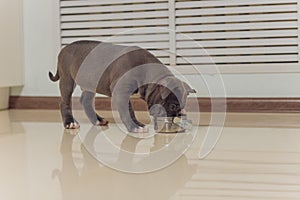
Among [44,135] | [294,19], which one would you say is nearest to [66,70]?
[44,135]

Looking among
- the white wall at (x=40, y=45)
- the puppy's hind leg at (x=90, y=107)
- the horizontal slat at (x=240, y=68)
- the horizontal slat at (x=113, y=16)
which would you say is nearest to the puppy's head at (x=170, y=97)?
the puppy's hind leg at (x=90, y=107)

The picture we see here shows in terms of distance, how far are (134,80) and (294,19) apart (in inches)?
35.4

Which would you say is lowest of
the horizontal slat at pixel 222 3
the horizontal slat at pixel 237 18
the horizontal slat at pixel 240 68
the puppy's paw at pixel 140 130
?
the puppy's paw at pixel 140 130

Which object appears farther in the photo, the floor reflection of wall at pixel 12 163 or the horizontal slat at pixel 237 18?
the horizontal slat at pixel 237 18

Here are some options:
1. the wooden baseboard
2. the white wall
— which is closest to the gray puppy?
the wooden baseboard

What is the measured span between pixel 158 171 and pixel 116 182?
0.12m

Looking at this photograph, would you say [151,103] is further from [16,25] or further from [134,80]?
[16,25]

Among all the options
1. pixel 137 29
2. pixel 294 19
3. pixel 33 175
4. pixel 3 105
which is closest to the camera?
pixel 33 175

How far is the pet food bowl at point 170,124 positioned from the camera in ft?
4.68

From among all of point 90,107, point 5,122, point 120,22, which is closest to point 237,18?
point 120,22

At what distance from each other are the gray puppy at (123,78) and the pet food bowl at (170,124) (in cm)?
3

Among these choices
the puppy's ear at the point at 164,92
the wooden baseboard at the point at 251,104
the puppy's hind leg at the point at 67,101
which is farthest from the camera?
the wooden baseboard at the point at 251,104

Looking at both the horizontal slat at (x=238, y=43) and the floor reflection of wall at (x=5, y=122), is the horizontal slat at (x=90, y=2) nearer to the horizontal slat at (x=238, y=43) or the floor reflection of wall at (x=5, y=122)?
the horizontal slat at (x=238, y=43)

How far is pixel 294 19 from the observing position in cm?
198
